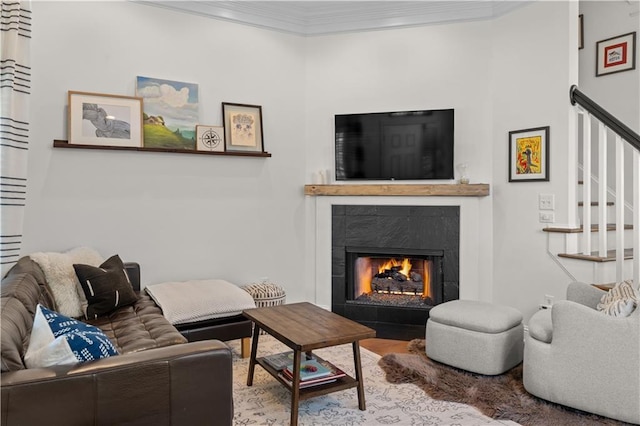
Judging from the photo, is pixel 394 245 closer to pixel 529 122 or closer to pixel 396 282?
pixel 396 282

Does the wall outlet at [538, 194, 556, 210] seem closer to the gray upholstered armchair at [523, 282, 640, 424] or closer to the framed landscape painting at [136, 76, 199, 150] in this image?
the gray upholstered armchair at [523, 282, 640, 424]

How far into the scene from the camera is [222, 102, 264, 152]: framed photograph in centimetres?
421

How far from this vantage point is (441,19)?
13.9ft

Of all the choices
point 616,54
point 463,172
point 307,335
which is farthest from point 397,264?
point 616,54

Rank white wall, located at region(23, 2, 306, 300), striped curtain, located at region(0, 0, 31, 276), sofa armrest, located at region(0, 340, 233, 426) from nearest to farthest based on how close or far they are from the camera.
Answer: sofa armrest, located at region(0, 340, 233, 426)
striped curtain, located at region(0, 0, 31, 276)
white wall, located at region(23, 2, 306, 300)

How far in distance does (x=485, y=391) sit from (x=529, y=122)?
2.24m

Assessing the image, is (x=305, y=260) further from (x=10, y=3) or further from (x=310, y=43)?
(x=10, y=3)

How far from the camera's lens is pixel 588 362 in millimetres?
2469

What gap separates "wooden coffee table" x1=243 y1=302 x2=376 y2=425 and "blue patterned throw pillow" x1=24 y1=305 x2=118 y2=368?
97cm

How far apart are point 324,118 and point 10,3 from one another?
2613 mm

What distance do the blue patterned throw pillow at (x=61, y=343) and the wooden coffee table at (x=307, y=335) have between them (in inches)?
38.3

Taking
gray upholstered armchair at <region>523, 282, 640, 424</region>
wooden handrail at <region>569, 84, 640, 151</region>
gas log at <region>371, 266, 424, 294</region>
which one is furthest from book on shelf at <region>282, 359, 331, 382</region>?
wooden handrail at <region>569, 84, 640, 151</region>

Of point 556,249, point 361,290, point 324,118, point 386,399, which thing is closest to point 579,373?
point 386,399

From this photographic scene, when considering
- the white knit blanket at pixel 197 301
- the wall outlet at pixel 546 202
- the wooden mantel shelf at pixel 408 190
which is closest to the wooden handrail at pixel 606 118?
the wall outlet at pixel 546 202
